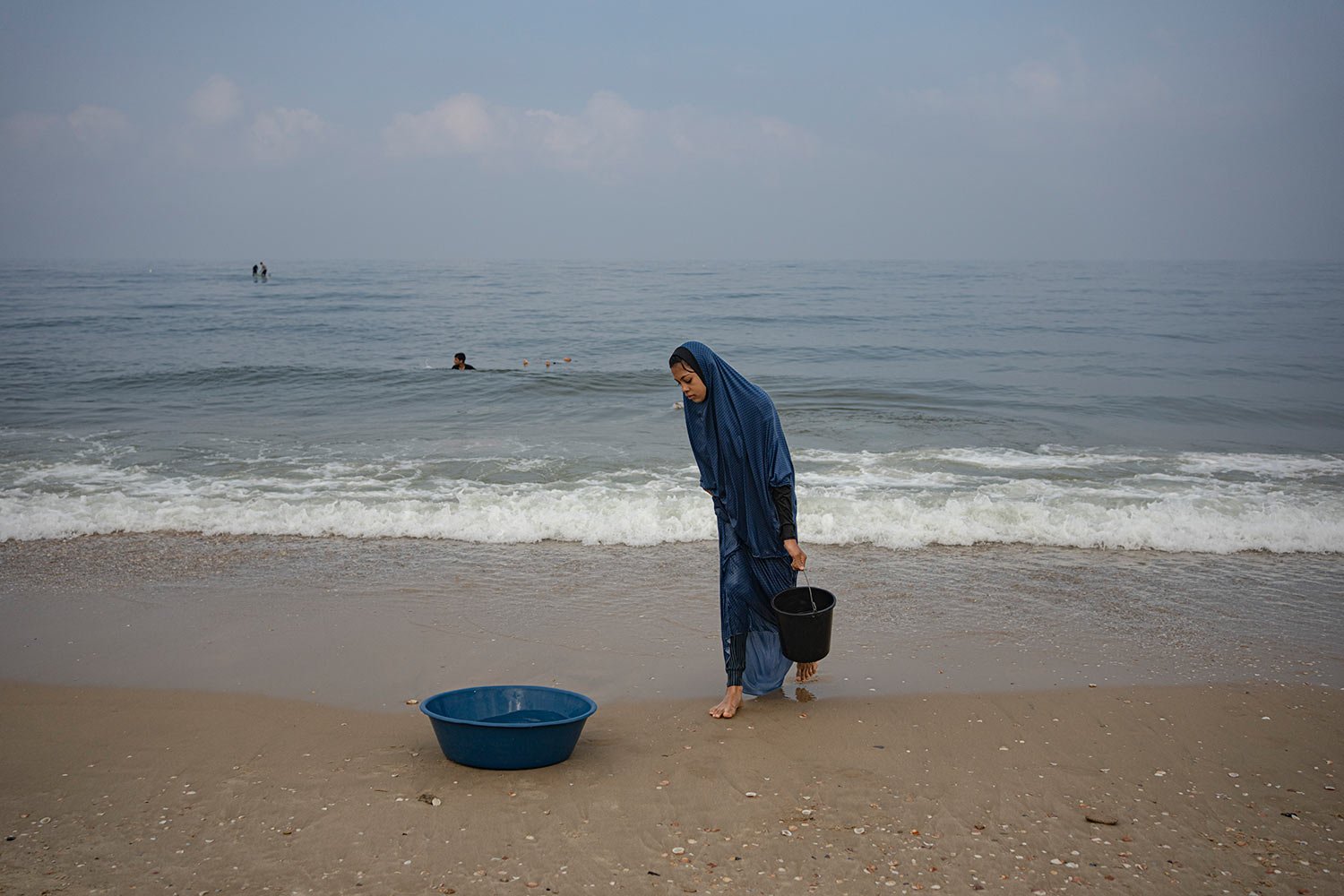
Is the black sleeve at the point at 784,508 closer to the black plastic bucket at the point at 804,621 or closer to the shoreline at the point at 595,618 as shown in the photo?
the black plastic bucket at the point at 804,621

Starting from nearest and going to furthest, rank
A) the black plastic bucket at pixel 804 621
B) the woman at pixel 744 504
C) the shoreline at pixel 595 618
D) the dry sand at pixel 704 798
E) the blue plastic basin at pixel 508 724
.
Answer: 1. the dry sand at pixel 704 798
2. the blue plastic basin at pixel 508 724
3. the black plastic bucket at pixel 804 621
4. the woman at pixel 744 504
5. the shoreline at pixel 595 618

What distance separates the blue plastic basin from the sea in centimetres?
302

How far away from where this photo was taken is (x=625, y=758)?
372 cm

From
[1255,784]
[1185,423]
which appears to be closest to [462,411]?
[1185,423]

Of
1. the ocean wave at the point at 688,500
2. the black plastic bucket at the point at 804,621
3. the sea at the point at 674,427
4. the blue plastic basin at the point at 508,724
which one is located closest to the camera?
the blue plastic basin at the point at 508,724

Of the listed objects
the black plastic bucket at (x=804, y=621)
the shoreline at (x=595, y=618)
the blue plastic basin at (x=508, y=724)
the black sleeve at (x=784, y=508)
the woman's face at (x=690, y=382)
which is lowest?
the shoreline at (x=595, y=618)

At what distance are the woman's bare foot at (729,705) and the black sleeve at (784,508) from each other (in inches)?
27.1

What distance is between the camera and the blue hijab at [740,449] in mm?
4062

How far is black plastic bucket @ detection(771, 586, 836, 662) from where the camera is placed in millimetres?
3959

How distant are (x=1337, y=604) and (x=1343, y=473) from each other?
499 centimetres

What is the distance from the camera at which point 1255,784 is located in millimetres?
3496

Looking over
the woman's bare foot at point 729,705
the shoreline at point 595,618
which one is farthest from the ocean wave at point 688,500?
the woman's bare foot at point 729,705

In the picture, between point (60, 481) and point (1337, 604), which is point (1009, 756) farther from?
point (60, 481)

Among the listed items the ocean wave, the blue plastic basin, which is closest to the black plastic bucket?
the blue plastic basin
